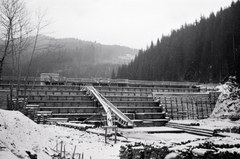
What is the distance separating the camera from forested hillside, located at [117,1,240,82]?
54500 millimetres

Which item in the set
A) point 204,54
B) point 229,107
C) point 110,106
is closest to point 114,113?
point 110,106

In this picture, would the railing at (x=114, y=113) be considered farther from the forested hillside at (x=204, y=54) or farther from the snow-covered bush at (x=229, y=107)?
the forested hillside at (x=204, y=54)

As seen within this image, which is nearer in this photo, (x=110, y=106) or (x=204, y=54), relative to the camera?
(x=110, y=106)

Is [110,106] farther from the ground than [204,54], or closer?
closer

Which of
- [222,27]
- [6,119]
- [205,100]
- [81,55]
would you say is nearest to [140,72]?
[222,27]

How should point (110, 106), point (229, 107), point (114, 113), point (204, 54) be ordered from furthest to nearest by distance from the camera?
1. point (204, 54)
2. point (229, 107)
3. point (110, 106)
4. point (114, 113)

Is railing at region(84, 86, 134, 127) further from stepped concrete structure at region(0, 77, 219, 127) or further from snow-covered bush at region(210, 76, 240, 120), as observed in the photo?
snow-covered bush at region(210, 76, 240, 120)

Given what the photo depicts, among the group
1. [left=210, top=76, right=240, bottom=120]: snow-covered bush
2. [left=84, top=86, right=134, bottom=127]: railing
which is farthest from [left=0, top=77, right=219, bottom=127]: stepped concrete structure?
[left=210, top=76, right=240, bottom=120]: snow-covered bush

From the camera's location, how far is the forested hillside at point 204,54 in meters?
54.5

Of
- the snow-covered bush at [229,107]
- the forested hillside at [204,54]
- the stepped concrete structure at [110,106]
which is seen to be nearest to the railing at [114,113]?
the stepped concrete structure at [110,106]

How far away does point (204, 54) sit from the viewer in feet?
202

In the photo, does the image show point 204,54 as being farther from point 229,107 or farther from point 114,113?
point 114,113

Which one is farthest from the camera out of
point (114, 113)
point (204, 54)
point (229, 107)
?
point (204, 54)

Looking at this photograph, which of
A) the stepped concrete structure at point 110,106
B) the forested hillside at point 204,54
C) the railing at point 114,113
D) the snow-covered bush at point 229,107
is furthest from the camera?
the forested hillside at point 204,54
